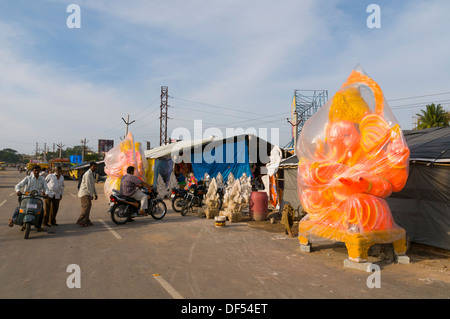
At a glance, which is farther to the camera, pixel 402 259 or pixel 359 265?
pixel 402 259

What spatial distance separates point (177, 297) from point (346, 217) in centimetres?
345

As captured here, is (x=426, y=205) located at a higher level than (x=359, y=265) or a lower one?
higher

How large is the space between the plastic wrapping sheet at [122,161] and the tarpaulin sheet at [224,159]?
4688mm

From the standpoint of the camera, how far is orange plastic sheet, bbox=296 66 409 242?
5355 mm

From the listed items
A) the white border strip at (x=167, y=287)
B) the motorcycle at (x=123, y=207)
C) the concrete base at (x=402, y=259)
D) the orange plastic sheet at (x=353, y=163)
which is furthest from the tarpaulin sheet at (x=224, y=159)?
the white border strip at (x=167, y=287)

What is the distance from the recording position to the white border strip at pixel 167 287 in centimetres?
393

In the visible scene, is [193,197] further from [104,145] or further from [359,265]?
[104,145]

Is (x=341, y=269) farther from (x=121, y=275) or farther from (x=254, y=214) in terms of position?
(x=254, y=214)

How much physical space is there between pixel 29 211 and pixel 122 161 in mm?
6333

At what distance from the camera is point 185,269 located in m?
5.00

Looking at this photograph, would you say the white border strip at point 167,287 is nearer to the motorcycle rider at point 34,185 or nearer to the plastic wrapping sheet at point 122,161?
the motorcycle rider at point 34,185

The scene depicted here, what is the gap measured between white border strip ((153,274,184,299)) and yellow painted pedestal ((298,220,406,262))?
316cm

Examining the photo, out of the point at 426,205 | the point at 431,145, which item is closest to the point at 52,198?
the point at 426,205
